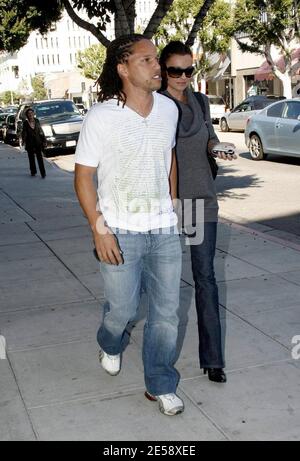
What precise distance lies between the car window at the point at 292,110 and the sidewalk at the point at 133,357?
26.1 ft

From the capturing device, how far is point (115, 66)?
10.2 feet

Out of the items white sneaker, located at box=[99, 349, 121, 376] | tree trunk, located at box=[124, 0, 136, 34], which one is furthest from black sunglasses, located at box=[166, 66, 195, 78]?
tree trunk, located at box=[124, 0, 136, 34]

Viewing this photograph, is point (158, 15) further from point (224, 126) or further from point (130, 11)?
point (224, 126)

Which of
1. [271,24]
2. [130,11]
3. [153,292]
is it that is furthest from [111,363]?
[271,24]

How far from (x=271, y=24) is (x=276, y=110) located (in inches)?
663

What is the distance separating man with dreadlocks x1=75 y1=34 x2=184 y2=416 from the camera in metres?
2.98

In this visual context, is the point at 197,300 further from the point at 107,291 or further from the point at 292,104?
the point at 292,104

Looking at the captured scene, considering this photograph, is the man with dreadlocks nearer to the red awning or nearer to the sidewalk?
the sidewalk

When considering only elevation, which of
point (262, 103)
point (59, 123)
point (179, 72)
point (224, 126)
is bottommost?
point (224, 126)

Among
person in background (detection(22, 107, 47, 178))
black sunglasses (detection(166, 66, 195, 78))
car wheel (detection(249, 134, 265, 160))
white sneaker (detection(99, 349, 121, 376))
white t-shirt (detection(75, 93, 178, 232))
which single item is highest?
black sunglasses (detection(166, 66, 195, 78))

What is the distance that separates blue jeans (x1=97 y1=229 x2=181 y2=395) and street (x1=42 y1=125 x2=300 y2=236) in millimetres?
4827
